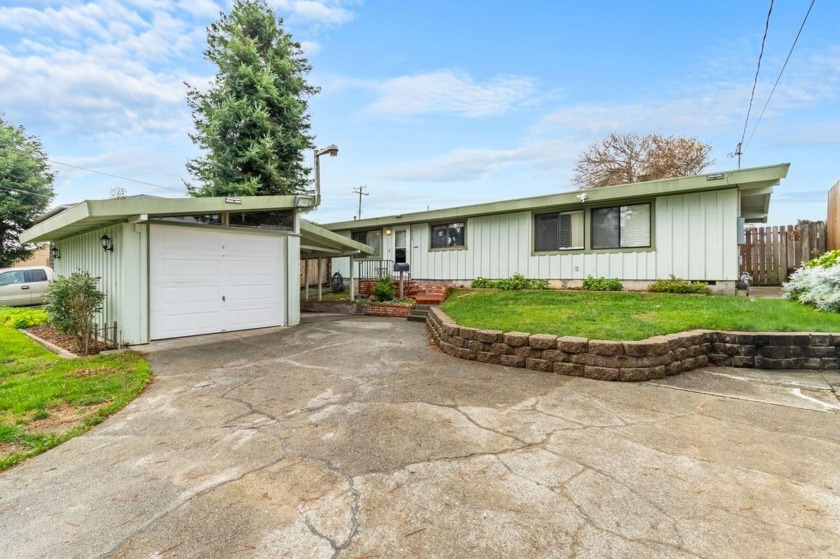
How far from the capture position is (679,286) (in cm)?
909

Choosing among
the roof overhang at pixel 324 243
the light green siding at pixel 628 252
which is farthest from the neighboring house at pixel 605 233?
the roof overhang at pixel 324 243

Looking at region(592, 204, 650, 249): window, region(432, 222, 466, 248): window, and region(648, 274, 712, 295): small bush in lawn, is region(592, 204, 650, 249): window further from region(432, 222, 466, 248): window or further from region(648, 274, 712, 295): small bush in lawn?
region(432, 222, 466, 248): window

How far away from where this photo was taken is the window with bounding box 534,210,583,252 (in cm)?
1095

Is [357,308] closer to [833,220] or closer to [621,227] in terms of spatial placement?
[621,227]

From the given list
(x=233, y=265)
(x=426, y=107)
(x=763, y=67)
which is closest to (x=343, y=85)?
(x=426, y=107)

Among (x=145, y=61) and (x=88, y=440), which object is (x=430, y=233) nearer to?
(x=145, y=61)

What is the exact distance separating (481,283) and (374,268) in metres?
4.94

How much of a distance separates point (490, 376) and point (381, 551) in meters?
3.19

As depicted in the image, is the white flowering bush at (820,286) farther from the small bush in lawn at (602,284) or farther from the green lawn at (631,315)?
the small bush in lawn at (602,284)

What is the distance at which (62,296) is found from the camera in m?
6.36

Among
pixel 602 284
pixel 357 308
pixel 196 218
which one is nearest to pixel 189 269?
pixel 196 218

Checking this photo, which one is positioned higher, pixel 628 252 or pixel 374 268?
pixel 628 252

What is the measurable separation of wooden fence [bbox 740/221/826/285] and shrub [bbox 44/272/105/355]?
17406 mm

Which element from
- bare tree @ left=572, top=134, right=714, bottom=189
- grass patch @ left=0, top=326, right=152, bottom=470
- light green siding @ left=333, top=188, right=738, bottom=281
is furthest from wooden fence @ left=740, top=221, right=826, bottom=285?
grass patch @ left=0, top=326, right=152, bottom=470
